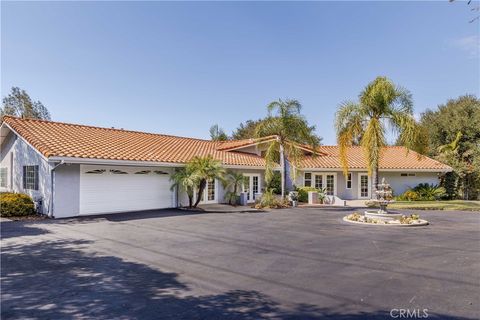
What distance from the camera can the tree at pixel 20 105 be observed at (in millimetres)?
44719

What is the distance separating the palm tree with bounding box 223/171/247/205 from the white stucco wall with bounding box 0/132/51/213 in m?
11.5

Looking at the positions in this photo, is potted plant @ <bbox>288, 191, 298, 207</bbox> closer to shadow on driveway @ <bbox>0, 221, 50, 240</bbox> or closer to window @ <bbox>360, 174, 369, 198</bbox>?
window @ <bbox>360, 174, 369, 198</bbox>

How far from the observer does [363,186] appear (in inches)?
1160

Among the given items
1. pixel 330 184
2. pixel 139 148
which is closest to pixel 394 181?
pixel 330 184

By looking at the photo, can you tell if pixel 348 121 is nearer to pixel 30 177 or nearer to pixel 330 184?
pixel 330 184

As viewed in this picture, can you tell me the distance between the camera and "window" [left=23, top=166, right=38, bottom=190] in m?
16.5

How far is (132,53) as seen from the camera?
64.0ft

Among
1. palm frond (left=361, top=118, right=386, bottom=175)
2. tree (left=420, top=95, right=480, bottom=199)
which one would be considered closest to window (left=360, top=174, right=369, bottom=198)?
tree (left=420, top=95, right=480, bottom=199)

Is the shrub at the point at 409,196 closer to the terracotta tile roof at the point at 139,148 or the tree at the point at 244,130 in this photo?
the terracotta tile roof at the point at 139,148

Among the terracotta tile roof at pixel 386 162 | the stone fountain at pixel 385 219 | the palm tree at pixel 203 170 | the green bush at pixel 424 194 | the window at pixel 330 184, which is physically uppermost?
the terracotta tile roof at pixel 386 162

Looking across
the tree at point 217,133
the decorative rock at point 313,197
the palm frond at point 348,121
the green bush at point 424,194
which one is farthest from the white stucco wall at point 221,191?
A: the tree at point 217,133

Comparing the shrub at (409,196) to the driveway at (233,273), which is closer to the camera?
the driveway at (233,273)

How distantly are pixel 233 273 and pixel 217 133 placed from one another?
4060 cm
